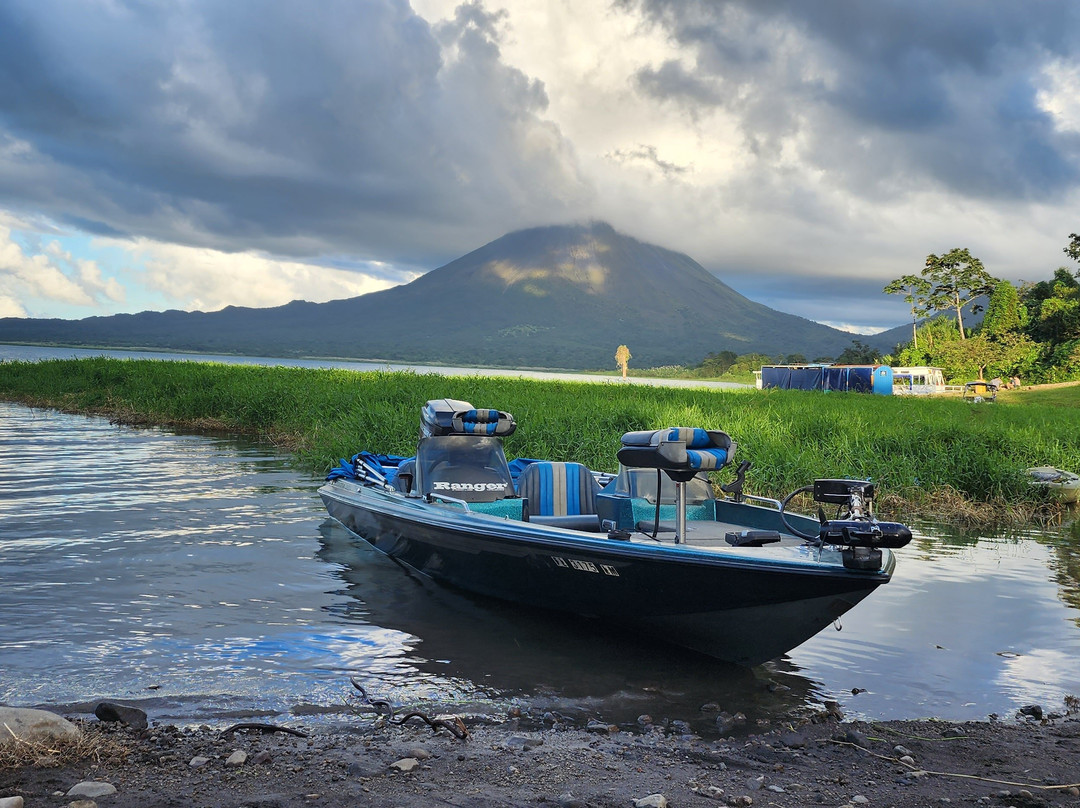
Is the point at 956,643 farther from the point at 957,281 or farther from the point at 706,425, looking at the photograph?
the point at 957,281

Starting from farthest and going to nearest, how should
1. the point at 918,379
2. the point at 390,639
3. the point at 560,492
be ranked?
the point at 918,379
the point at 560,492
the point at 390,639

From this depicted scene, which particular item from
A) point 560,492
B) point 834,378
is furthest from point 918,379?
point 560,492

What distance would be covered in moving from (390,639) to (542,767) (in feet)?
10.2

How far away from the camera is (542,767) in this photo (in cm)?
502

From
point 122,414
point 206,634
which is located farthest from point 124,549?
point 122,414

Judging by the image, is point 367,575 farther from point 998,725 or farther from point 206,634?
point 998,725

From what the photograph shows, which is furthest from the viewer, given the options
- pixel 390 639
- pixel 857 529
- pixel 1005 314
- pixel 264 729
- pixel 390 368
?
pixel 1005 314

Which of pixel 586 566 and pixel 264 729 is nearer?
pixel 264 729

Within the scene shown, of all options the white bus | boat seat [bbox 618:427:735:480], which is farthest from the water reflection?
the white bus

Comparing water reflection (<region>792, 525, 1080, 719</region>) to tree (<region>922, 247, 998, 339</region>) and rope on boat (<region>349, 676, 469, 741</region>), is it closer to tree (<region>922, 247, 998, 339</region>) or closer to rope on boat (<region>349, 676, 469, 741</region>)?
rope on boat (<region>349, 676, 469, 741</region>)

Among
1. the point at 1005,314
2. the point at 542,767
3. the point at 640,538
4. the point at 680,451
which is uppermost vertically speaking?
the point at 1005,314

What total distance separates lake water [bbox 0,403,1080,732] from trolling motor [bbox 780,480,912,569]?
1.24m

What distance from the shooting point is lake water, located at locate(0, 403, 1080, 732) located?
21.1 feet

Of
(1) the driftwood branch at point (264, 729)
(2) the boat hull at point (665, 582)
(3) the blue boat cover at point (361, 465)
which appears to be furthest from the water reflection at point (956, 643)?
(3) the blue boat cover at point (361, 465)
